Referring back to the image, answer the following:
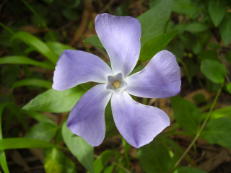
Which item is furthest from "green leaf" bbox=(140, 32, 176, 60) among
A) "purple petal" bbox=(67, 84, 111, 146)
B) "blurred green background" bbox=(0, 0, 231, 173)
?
"purple petal" bbox=(67, 84, 111, 146)

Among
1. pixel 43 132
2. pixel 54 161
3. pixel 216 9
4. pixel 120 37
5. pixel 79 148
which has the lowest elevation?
pixel 54 161

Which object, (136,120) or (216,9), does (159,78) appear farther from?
(216,9)

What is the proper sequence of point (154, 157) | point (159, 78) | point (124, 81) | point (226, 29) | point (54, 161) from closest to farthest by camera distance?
point (159, 78), point (124, 81), point (154, 157), point (54, 161), point (226, 29)

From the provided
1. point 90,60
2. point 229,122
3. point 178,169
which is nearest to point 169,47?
point 229,122

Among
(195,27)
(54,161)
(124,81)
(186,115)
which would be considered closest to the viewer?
(124,81)

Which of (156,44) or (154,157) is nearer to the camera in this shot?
(156,44)

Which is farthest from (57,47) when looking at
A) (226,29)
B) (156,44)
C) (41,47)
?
(226,29)

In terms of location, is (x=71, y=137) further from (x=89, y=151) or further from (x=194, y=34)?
(x=194, y=34)

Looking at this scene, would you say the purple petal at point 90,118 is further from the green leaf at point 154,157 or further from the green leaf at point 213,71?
the green leaf at point 213,71
